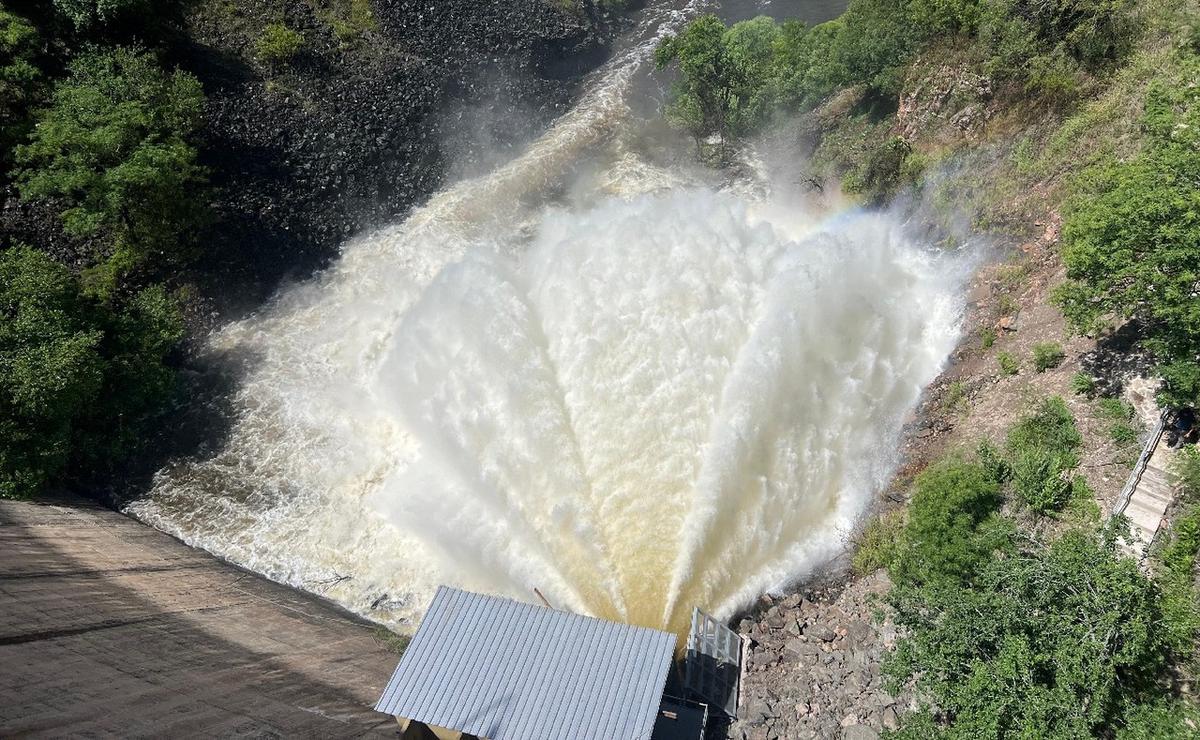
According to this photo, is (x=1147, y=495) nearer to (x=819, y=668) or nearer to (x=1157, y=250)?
(x=1157, y=250)

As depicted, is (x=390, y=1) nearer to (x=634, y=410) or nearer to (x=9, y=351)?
(x=9, y=351)

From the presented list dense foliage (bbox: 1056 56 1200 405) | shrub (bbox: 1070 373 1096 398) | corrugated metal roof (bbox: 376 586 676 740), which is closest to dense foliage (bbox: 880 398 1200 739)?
dense foliage (bbox: 1056 56 1200 405)

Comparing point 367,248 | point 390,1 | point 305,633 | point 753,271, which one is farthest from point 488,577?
point 390,1

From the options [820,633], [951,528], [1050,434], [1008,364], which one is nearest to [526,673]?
[820,633]

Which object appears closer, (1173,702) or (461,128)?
(1173,702)

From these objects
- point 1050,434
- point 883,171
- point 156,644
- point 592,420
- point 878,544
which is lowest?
point 878,544
